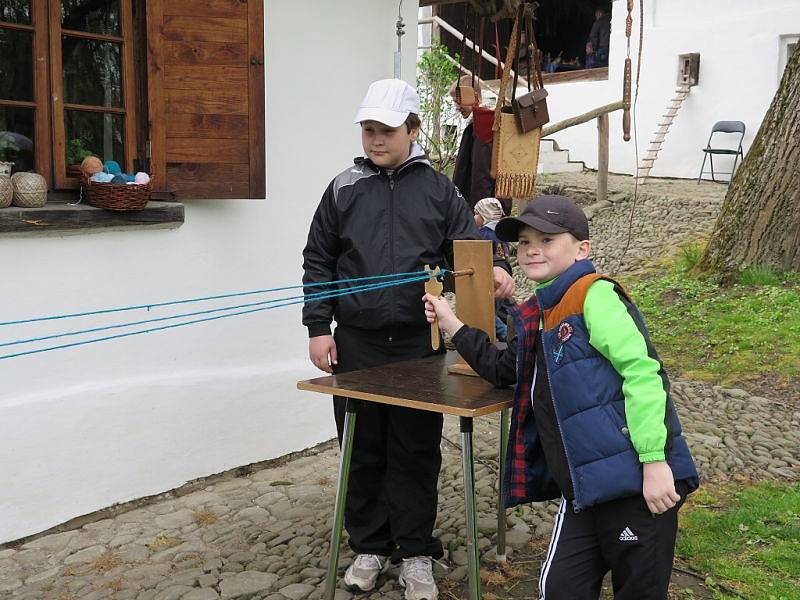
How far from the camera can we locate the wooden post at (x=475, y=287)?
119 inches

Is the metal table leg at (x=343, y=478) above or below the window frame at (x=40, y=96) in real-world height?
below

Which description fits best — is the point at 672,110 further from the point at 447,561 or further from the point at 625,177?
the point at 447,561

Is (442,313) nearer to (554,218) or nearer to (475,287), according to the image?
(475,287)

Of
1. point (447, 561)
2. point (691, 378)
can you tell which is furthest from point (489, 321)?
point (691, 378)

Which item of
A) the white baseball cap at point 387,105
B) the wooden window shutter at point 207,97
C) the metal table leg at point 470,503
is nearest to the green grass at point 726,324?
the wooden window shutter at point 207,97

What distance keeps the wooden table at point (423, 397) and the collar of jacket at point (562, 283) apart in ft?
1.19

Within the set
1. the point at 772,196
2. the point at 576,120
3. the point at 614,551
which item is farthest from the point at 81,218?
the point at 576,120

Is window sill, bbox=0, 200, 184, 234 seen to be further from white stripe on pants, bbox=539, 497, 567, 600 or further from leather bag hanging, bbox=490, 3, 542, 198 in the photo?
white stripe on pants, bbox=539, 497, 567, 600

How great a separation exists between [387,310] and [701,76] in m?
11.0

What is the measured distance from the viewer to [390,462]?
330 cm

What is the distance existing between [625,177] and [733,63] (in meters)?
2.04

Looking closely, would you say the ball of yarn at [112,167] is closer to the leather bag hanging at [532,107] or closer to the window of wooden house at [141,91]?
the window of wooden house at [141,91]

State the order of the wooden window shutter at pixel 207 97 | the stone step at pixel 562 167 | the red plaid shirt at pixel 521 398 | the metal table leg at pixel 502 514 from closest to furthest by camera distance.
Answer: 1. the red plaid shirt at pixel 521 398
2. the metal table leg at pixel 502 514
3. the wooden window shutter at pixel 207 97
4. the stone step at pixel 562 167

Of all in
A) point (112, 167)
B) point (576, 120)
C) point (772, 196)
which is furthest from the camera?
point (576, 120)
